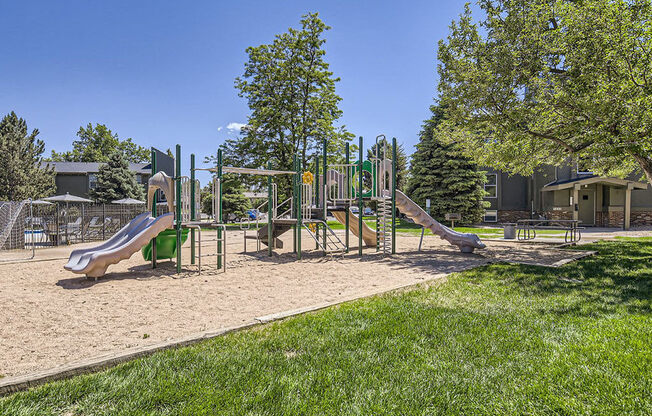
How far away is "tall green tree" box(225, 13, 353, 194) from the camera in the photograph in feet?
82.8

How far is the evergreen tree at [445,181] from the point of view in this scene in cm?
2522

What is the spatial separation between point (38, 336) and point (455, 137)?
43.4 feet

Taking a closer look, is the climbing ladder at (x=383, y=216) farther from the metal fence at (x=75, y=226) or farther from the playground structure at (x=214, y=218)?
the metal fence at (x=75, y=226)

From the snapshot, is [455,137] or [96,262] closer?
[96,262]

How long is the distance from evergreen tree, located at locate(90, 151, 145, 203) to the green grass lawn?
3744 cm

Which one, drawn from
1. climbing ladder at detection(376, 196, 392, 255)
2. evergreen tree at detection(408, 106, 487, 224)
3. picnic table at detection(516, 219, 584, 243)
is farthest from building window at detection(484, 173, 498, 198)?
climbing ladder at detection(376, 196, 392, 255)

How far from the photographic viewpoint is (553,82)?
10.4 metres

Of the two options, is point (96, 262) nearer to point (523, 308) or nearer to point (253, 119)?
point (523, 308)

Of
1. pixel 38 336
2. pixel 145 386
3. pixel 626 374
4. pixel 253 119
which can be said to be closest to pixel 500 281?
pixel 626 374

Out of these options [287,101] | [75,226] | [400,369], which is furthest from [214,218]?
[287,101]

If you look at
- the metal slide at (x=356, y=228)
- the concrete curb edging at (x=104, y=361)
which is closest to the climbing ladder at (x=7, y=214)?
the metal slide at (x=356, y=228)

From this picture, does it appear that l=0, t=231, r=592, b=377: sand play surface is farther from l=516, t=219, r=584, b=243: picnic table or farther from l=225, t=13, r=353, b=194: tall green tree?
l=225, t=13, r=353, b=194: tall green tree

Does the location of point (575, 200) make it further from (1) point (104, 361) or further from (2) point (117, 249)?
(1) point (104, 361)

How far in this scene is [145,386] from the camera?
2.69 m
